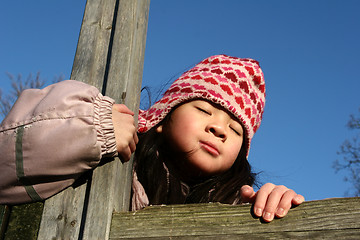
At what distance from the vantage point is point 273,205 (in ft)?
4.02

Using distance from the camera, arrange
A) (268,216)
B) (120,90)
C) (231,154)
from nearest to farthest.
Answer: (268,216) < (120,90) < (231,154)

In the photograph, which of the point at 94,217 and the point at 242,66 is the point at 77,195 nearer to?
the point at 94,217

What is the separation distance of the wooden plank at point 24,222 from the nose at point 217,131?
1157 mm

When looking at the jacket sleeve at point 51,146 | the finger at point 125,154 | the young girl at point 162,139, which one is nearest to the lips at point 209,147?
the young girl at point 162,139

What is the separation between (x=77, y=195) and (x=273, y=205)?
744mm

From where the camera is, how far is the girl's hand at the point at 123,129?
1606 mm

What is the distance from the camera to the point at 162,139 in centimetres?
260

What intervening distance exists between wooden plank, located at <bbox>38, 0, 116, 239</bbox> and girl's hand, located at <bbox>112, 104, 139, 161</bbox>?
196 mm

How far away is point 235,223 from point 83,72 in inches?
39.4

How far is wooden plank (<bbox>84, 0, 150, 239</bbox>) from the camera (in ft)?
4.62

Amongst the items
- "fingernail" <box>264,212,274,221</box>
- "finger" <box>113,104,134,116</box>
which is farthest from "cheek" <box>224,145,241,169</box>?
"fingernail" <box>264,212,274,221</box>

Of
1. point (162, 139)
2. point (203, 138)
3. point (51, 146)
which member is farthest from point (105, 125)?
point (162, 139)

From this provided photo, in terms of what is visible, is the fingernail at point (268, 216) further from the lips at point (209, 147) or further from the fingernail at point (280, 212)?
the lips at point (209, 147)

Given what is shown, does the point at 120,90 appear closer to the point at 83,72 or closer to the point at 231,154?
the point at 83,72
